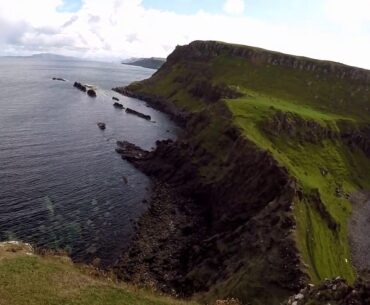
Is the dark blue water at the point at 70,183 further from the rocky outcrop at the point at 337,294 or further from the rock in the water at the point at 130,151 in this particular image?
the rocky outcrop at the point at 337,294

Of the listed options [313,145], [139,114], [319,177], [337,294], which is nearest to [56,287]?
[337,294]

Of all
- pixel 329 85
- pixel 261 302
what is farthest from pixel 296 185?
pixel 329 85

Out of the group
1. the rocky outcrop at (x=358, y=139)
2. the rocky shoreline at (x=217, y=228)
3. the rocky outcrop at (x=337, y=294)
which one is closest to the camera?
the rocky outcrop at (x=337, y=294)

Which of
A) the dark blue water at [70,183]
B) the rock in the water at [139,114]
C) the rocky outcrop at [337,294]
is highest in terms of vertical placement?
the rocky outcrop at [337,294]

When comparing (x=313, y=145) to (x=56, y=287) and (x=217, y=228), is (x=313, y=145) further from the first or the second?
(x=56, y=287)

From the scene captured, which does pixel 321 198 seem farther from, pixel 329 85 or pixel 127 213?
pixel 329 85

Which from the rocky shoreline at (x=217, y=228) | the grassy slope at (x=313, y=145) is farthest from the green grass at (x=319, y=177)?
the rocky shoreline at (x=217, y=228)
